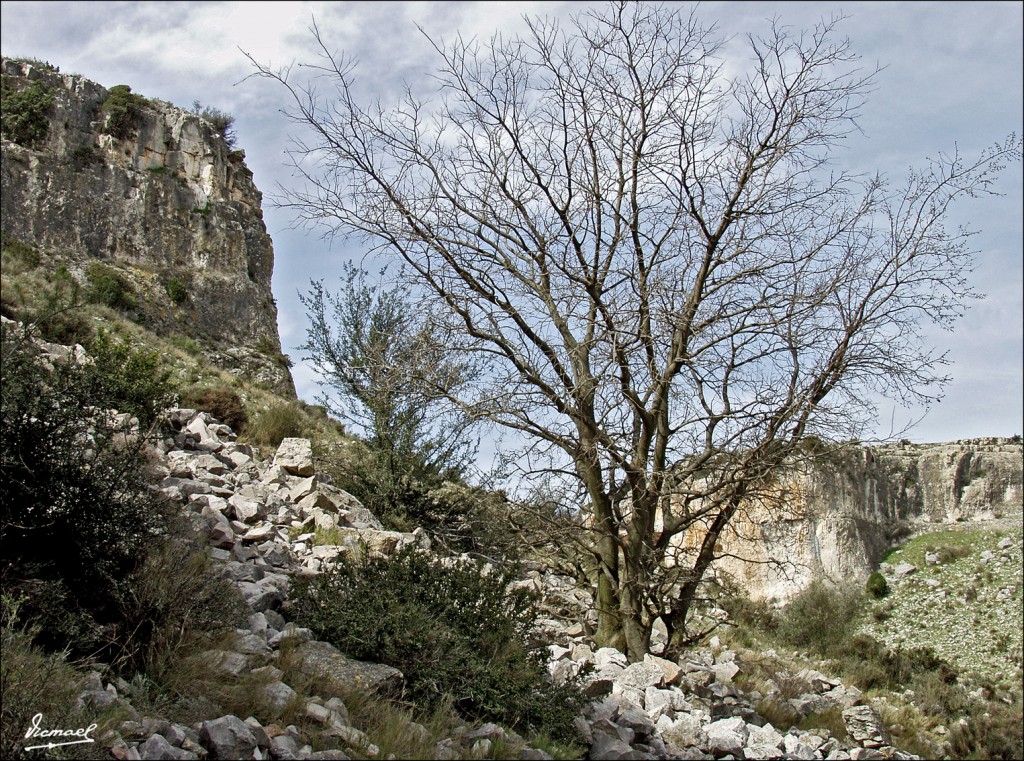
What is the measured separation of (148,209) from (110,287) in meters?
7.20

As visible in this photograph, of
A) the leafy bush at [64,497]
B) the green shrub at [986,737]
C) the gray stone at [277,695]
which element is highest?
the leafy bush at [64,497]

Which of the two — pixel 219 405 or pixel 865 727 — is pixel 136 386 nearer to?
pixel 219 405

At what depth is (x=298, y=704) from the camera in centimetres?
463

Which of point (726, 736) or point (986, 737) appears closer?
point (726, 736)

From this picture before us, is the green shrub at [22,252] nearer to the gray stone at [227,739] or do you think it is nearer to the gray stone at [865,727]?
the gray stone at [227,739]

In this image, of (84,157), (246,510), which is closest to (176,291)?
(84,157)

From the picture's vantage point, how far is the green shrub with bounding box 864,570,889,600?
1018 inches

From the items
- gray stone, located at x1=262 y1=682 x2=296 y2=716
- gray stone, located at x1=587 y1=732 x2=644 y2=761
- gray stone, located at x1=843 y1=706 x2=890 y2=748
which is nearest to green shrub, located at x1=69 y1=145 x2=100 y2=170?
gray stone, located at x1=262 y1=682 x2=296 y2=716

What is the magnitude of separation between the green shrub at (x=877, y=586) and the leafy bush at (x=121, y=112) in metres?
34.7

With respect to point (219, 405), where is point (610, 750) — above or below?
below

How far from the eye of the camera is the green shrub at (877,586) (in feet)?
84.8

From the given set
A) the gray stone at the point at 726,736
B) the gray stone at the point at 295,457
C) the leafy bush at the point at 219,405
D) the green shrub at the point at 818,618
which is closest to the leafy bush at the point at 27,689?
the gray stone at the point at 726,736

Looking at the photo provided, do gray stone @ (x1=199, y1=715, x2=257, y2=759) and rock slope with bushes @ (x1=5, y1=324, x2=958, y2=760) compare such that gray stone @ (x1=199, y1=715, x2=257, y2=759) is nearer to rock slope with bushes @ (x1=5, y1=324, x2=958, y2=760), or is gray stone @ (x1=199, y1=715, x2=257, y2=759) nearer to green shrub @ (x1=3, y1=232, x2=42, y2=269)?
rock slope with bushes @ (x1=5, y1=324, x2=958, y2=760)

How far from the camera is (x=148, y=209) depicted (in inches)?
1374
